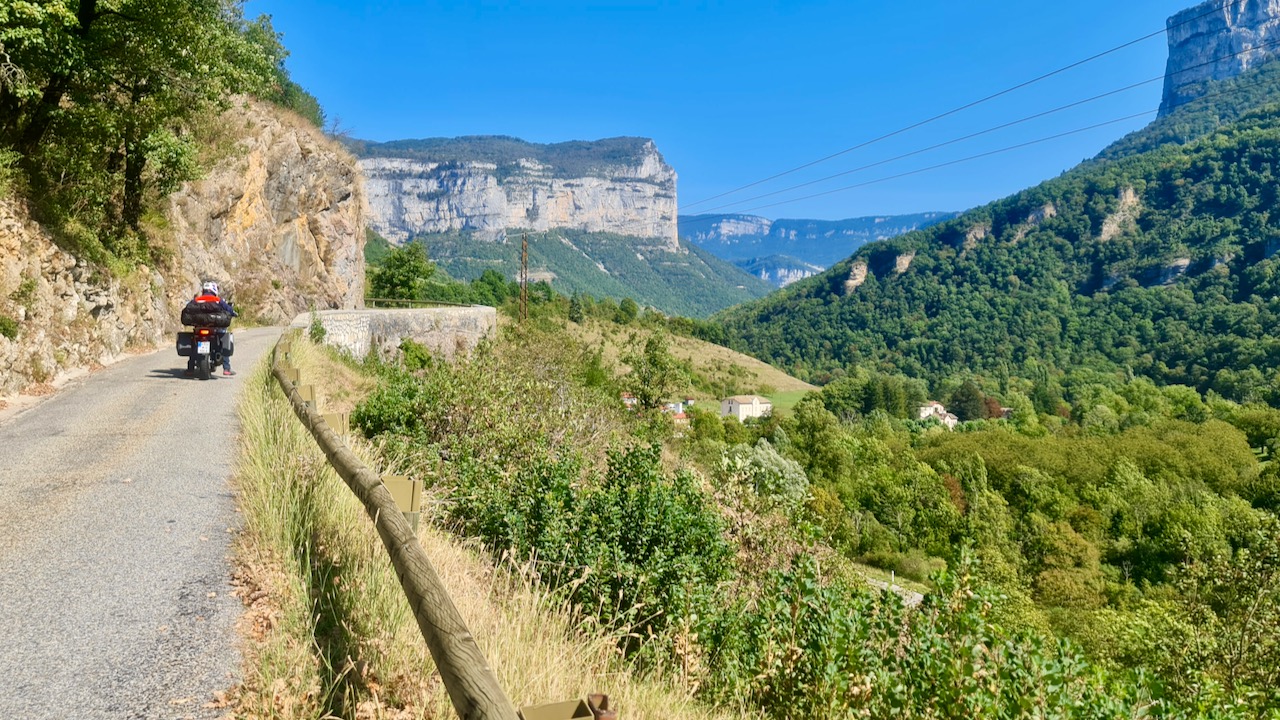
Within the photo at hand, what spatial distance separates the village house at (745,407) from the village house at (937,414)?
76.4 feet

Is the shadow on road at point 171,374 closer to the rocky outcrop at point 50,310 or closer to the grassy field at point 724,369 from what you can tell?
the rocky outcrop at point 50,310

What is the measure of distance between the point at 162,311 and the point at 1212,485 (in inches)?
2680

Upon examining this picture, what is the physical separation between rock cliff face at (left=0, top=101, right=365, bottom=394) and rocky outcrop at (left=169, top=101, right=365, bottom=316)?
0.05 metres

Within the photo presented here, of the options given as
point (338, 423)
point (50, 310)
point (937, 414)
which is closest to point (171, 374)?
point (50, 310)

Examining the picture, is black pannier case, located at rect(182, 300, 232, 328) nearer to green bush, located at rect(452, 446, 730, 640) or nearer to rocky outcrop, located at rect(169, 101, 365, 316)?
green bush, located at rect(452, 446, 730, 640)

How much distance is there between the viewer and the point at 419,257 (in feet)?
172

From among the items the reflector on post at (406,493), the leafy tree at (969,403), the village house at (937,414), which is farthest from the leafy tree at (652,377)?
the leafy tree at (969,403)

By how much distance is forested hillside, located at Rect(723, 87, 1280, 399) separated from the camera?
107 metres

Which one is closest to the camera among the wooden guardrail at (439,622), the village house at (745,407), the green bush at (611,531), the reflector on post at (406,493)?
the wooden guardrail at (439,622)

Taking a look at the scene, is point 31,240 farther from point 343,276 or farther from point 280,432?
point 343,276

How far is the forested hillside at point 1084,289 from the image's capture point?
107m

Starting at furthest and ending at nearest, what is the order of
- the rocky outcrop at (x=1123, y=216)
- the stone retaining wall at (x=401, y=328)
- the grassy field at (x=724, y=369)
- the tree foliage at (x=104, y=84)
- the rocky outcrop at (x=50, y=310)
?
the rocky outcrop at (x=1123, y=216) → the grassy field at (x=724, y=369) → the stone retaining wall at (x=401, y=328) → the tree foliage at (x=104, y=84) → the rocky outcrop at (x=50, y=310)

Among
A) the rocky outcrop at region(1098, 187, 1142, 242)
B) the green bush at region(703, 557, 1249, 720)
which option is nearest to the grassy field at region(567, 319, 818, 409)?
the rocky outcrop at region(1098, 187, 1142, 242)

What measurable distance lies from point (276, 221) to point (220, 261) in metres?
5.53
